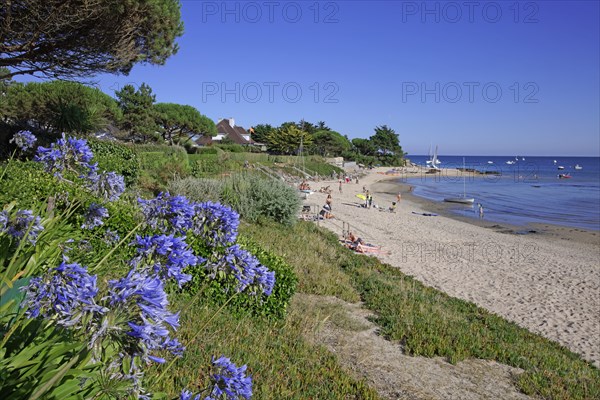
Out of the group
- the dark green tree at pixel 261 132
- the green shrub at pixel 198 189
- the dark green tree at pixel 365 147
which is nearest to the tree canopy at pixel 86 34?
the green shrub at pixel 198 189

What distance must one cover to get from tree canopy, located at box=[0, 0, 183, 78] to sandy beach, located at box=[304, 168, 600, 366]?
37.7ft

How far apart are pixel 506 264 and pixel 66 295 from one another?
62.1ft

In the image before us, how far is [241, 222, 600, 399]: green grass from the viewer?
6.40m

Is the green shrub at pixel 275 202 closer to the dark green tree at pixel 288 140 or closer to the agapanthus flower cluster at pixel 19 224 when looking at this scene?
the agapanthus flower cluster at pixel 19 224

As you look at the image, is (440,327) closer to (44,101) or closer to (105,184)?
(105,184)

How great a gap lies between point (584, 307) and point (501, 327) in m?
5.87

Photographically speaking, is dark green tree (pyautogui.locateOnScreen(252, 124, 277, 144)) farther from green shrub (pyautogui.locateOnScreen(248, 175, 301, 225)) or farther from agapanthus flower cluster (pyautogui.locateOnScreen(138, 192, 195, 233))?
A: agapanthus flower cluster (pyautogui.locateOnScreen(138, 192, 195, 233))

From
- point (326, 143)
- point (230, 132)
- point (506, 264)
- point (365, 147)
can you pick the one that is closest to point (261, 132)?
point (230, 132)

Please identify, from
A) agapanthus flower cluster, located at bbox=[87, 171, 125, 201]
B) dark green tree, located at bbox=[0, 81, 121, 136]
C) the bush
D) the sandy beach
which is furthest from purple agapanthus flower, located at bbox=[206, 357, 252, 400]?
dark green tree, located at bbox=[0, 81, 121, 136]

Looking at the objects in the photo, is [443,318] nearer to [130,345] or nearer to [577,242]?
[130,345]

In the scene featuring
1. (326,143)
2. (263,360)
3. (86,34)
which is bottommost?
(263,360)

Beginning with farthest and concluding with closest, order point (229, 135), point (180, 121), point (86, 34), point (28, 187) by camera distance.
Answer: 1. point (229, 135)
2. point (180, 121)
3. point (86, 34)
4. point (28, 187)

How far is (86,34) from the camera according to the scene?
41.9 feet

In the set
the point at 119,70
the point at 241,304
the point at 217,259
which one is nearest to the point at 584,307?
the point at 241,304
